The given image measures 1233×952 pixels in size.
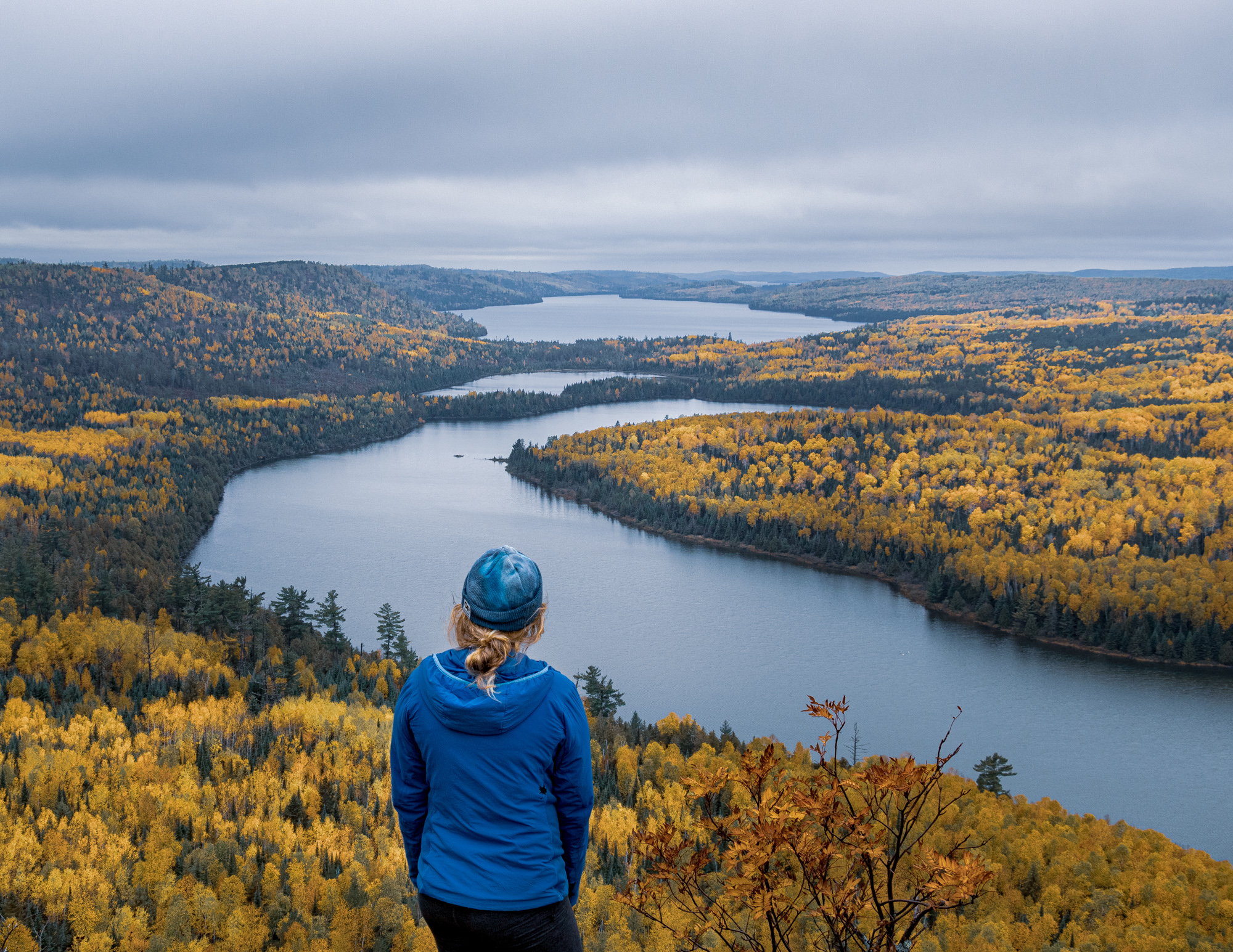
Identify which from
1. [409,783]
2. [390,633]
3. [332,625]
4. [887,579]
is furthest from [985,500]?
[409,783]

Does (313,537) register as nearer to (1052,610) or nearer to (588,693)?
(588,693)

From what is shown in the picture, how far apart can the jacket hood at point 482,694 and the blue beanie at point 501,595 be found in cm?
26

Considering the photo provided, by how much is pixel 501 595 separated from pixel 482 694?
0.69 meters

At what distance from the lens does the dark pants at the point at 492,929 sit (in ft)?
20.1

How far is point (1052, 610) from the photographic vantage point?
293 feet

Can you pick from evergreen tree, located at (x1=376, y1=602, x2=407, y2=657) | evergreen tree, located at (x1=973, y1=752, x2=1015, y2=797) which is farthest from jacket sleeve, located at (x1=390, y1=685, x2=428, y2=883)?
evergreen tree, located at (x1=376, y1=602, x2=407, y2=657)

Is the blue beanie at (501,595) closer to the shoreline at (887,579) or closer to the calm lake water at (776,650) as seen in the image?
the calm lake water at (776,650)

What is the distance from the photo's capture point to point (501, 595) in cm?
617

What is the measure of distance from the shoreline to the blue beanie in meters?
93.8

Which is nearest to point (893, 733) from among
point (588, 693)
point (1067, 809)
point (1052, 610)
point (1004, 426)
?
point (1067, 809)

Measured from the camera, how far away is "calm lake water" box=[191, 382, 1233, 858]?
220 ft

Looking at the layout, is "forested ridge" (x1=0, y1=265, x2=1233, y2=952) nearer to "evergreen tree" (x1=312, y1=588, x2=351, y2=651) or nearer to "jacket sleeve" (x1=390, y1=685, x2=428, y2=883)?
"evergreen tree" (x1=312, y1=588, x2=351, y2=651)

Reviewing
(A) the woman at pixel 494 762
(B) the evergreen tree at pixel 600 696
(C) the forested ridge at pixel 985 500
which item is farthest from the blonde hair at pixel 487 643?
(C) the forested ridge at pixel 985 500

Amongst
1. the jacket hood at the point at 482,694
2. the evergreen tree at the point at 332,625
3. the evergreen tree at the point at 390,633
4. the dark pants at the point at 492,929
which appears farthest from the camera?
the evergreen tree at the point at 390,633
